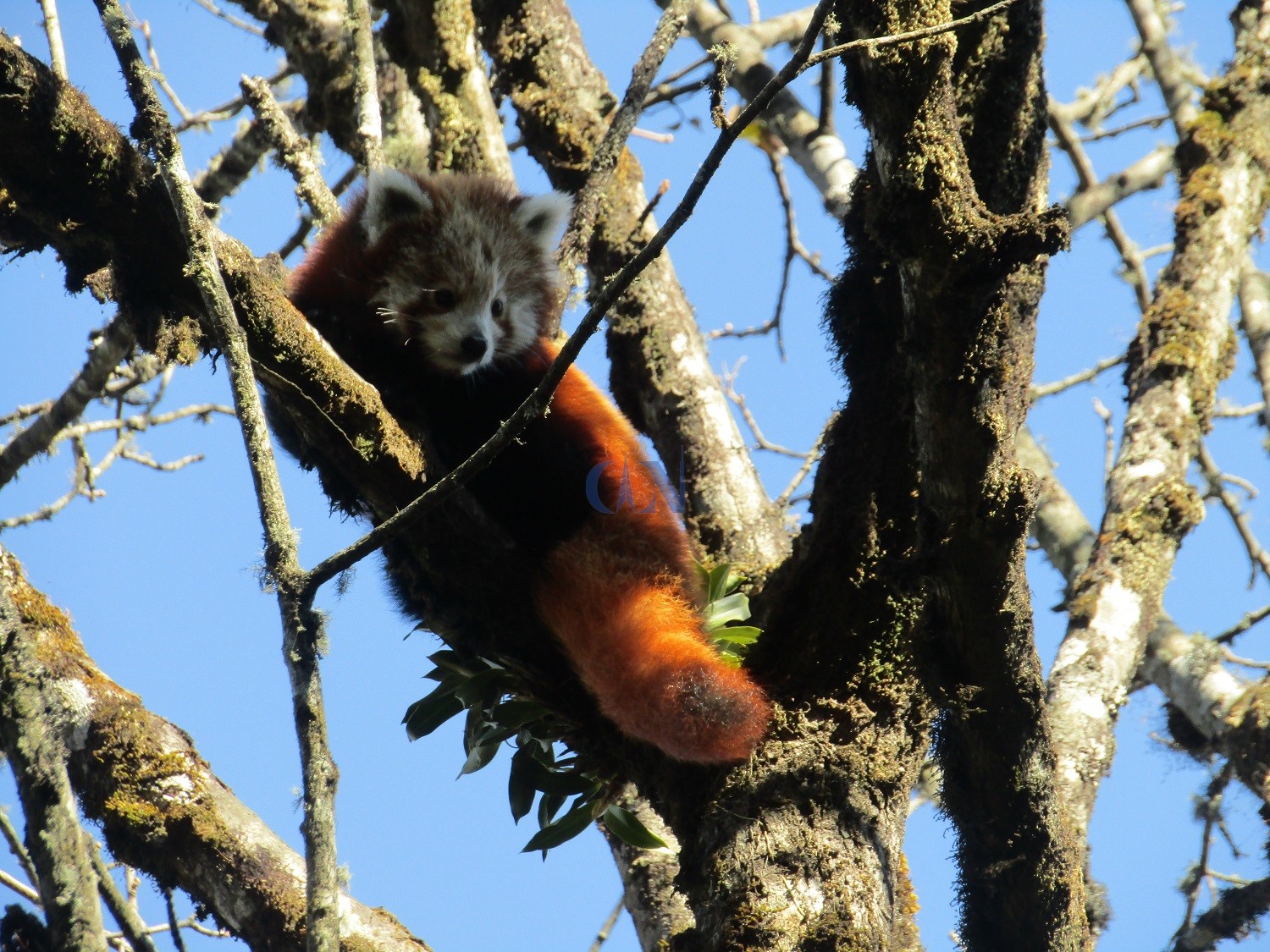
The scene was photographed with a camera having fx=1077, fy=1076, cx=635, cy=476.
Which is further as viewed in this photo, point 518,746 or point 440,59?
point 440,59

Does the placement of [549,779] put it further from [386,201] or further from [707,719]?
[386,201]

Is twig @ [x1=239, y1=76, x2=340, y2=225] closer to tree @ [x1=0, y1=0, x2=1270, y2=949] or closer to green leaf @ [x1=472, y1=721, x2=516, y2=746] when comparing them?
tree @ [x1=0, y1=0, x2=1270, y2=949]

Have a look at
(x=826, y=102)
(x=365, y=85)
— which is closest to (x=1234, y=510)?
(x=826, y=102)

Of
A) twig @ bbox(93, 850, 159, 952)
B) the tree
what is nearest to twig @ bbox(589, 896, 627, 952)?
the tree

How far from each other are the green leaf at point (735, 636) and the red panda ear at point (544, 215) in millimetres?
2241

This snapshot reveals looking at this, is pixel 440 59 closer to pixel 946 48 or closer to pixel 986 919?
pixel 946 48

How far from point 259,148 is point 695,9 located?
2.68 m

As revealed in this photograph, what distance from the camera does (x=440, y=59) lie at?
193 inches

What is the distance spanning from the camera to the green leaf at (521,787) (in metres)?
3.49

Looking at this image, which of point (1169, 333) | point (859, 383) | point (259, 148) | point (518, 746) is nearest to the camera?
point (859, 383)

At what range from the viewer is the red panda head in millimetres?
3936

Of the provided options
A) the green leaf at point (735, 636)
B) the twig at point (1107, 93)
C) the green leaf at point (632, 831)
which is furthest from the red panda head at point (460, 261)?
the twig at point (1107, 93)

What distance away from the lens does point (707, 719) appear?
2643 millimetres

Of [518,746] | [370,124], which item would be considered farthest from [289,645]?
[370,124]
